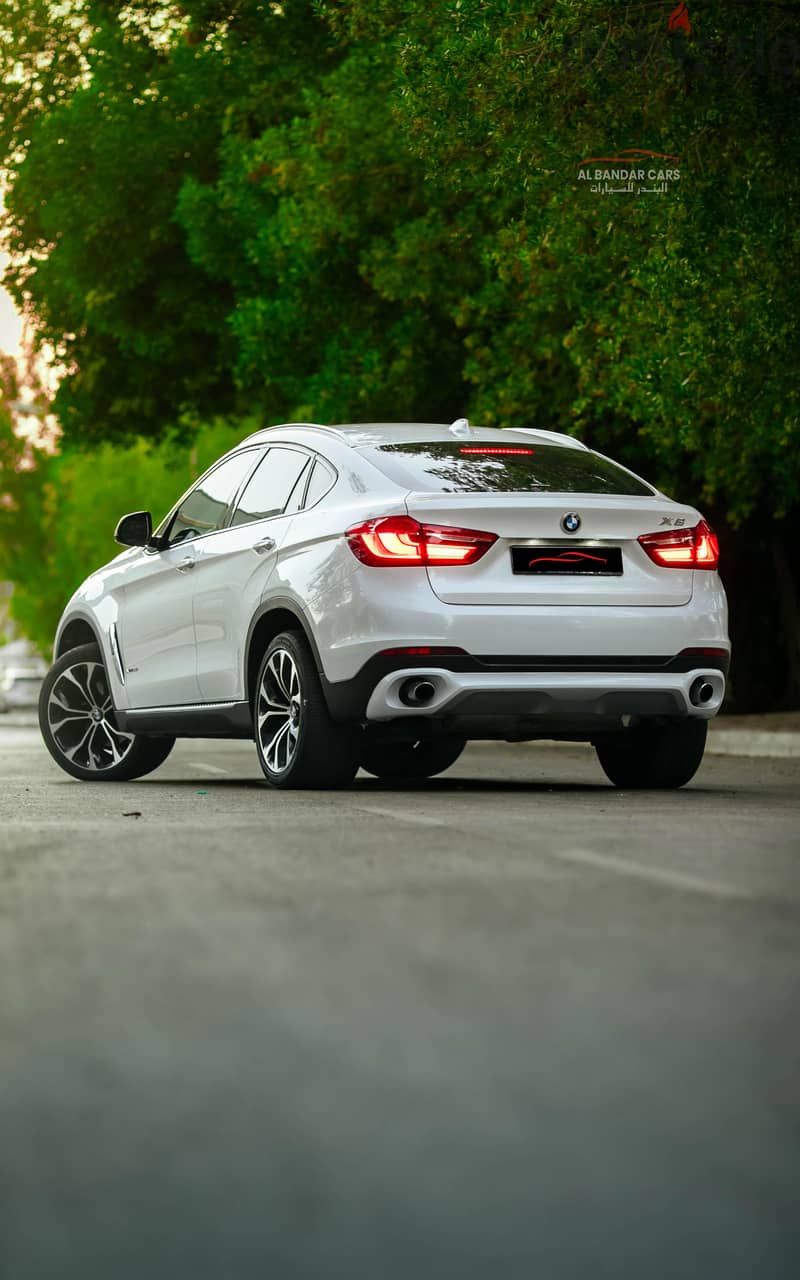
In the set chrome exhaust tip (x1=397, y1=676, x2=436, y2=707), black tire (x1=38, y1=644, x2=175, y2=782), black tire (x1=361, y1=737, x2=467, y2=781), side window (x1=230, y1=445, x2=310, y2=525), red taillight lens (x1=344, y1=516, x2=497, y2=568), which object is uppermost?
side window (x1=230, y1=445, x2=310, y2=525)

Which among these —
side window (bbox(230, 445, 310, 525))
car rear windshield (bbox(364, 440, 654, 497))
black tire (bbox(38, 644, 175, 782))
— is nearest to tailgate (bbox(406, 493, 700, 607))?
car rear windshield (bbox(364, 440, 654, 497))

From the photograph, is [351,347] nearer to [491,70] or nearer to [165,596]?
[491,70]

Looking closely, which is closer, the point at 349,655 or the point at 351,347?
the point at 349,655

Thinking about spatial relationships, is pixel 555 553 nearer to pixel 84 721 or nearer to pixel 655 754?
pixel 655 754

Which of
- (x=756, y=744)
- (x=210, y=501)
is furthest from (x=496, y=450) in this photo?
(x=756, y=744)

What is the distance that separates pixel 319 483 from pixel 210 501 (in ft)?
4.91

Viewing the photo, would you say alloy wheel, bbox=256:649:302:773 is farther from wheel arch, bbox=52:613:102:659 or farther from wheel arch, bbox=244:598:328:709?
wheel arch, bbox=52:613:102:659

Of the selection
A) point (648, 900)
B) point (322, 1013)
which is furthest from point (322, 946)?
point (648, 900)

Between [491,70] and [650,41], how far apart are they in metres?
1.21

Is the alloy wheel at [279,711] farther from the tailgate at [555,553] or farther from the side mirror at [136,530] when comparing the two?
the side mirror at [136,530]

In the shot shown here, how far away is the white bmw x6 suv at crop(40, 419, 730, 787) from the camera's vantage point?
→ 9.68 meters

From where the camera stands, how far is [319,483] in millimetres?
10508

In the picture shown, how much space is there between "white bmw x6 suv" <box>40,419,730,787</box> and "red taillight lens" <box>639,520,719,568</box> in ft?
0.03

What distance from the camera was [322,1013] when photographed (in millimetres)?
4781
